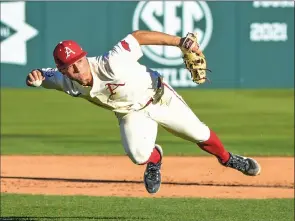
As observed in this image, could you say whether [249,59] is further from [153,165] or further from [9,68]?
[153,165]

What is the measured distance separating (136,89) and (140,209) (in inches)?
75.8

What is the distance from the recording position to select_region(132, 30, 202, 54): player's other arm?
6.91 m

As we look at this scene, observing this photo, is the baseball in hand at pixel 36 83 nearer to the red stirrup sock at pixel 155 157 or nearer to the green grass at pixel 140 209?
the red stirrup sock at pixel 155 157

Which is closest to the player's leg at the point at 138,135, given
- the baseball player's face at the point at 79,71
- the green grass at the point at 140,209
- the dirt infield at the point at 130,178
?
the baseball player's face at the point at 79,71

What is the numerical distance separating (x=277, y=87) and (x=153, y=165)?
44.4 feet

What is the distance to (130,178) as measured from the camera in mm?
11266

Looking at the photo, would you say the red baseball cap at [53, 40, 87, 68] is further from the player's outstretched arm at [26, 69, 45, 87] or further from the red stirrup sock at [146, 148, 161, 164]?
the red stirrup sock at [146, 148, 161, 164]

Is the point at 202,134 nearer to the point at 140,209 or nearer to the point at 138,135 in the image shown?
the point at 138,135

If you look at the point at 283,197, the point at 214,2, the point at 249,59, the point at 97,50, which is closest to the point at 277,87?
the point at 249,59

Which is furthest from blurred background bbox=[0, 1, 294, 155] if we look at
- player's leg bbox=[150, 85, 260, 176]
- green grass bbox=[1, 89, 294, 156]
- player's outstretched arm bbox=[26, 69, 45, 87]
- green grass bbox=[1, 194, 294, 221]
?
player's outstretched arm bbox=[26, 69, 45, 87]

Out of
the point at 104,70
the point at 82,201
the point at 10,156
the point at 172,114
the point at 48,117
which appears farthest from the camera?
the point at 48,117

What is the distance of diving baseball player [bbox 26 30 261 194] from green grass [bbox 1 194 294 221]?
0.62 metres

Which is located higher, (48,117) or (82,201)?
(82,201)

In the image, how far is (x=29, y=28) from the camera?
807 inches
